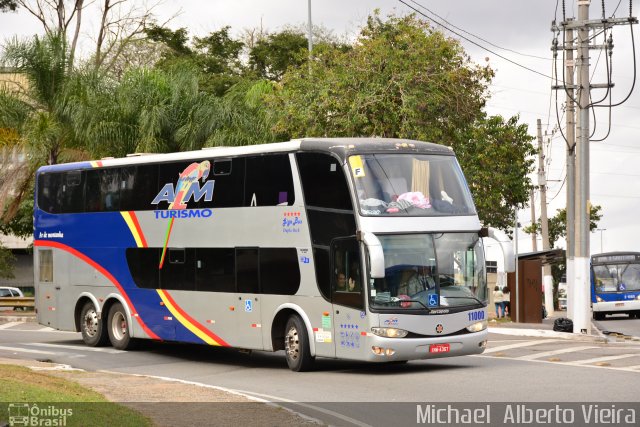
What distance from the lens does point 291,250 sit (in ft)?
65.6

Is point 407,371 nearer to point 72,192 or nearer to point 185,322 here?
point 185,322

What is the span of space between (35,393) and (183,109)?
2500cm

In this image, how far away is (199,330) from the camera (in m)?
22.2

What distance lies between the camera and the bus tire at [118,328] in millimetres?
24453

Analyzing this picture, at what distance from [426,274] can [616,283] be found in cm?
→ 3291

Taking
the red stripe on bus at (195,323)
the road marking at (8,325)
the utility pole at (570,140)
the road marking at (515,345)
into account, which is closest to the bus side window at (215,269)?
the red stripe on bus at (195,323)

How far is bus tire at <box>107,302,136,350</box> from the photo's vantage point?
963 inches

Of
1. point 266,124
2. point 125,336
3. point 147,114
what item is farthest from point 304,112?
point 125,336

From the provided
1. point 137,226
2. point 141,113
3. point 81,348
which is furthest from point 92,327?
point 141,113

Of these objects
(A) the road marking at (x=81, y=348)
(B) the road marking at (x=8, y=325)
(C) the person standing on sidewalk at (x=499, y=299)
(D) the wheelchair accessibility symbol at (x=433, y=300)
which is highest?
(D) the wheelchair accessibility symbol at (x=433, y=300)

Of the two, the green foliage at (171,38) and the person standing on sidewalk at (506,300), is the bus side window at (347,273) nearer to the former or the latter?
the person standing on sidewalk at (506,300)

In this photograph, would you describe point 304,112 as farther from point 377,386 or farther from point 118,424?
point 118,424

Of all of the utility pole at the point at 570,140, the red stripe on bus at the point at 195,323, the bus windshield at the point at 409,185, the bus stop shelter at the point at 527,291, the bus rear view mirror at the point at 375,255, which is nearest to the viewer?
the bus rear view mirror at the point at 375,255

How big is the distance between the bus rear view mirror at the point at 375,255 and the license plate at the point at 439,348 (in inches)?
60.5
